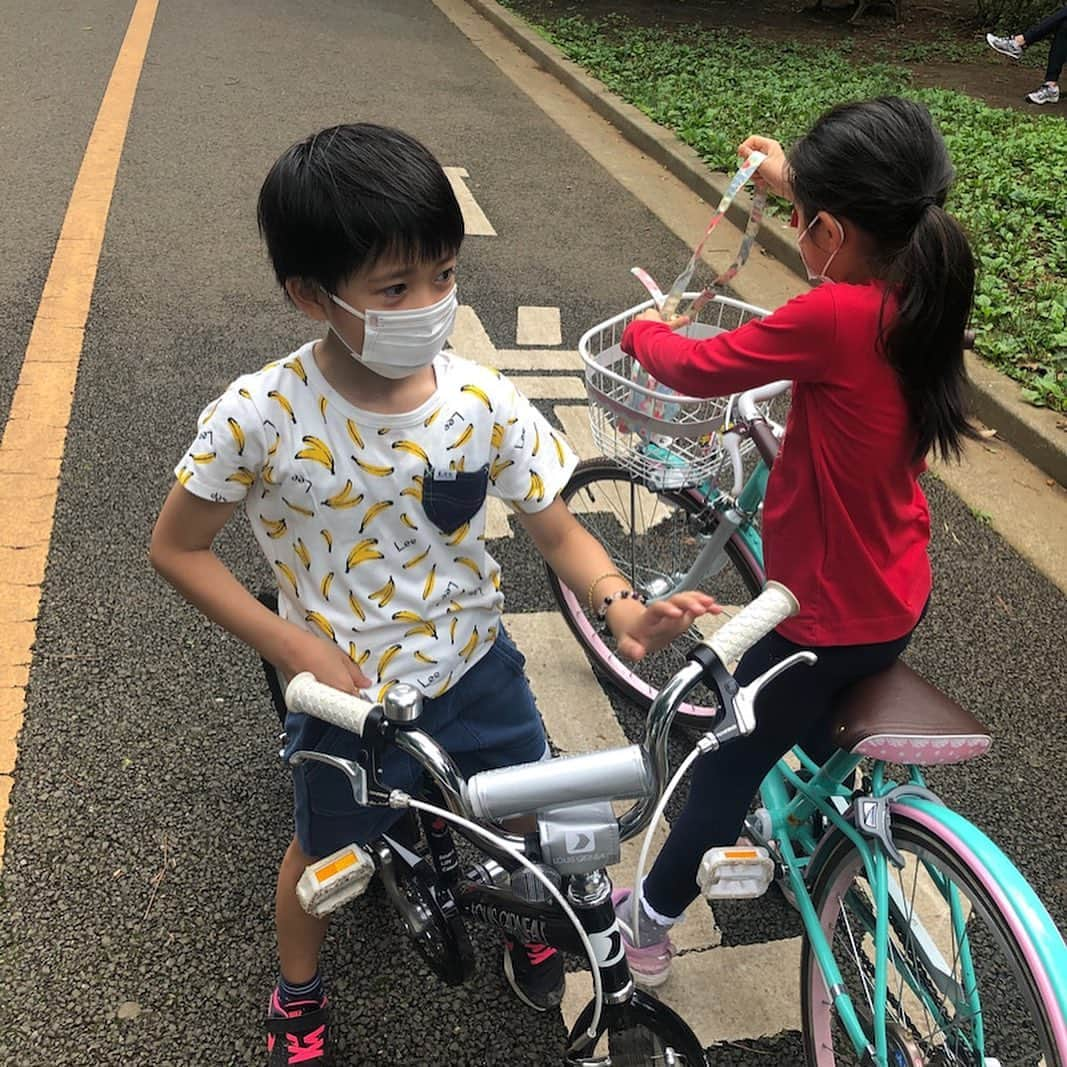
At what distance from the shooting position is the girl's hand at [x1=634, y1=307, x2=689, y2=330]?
6.93ft

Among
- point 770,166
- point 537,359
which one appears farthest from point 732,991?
point 537,359

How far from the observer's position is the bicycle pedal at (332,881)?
145cm

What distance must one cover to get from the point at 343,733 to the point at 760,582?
1265mm

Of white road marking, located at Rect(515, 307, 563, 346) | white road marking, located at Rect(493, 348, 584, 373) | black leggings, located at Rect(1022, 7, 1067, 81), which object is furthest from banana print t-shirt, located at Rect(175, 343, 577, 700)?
black leggings, located at Rect(1022, 7, 1067, 81)

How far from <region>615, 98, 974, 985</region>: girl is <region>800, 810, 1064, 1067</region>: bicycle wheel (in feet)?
0.98

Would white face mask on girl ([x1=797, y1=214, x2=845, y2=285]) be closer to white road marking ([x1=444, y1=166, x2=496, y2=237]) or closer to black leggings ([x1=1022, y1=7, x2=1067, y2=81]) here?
white road marking ([x1=444, y1=166, x2=496, y2=237])

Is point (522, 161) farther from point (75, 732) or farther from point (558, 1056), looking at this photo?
point (558, 1056)

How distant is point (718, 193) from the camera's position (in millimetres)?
6773

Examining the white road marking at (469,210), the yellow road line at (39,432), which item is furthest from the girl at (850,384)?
the white road marking at (469,210)

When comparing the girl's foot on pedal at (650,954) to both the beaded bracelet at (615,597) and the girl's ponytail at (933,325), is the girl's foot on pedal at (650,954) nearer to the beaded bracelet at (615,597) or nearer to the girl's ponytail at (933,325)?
the beaded bracelet at (615,597)

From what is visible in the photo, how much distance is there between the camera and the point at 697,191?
23.4ft

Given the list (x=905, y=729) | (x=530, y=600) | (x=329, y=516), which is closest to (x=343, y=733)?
(x=329, y=516)

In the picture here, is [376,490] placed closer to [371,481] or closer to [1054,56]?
[371,481]

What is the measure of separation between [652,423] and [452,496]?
65 centimetres
